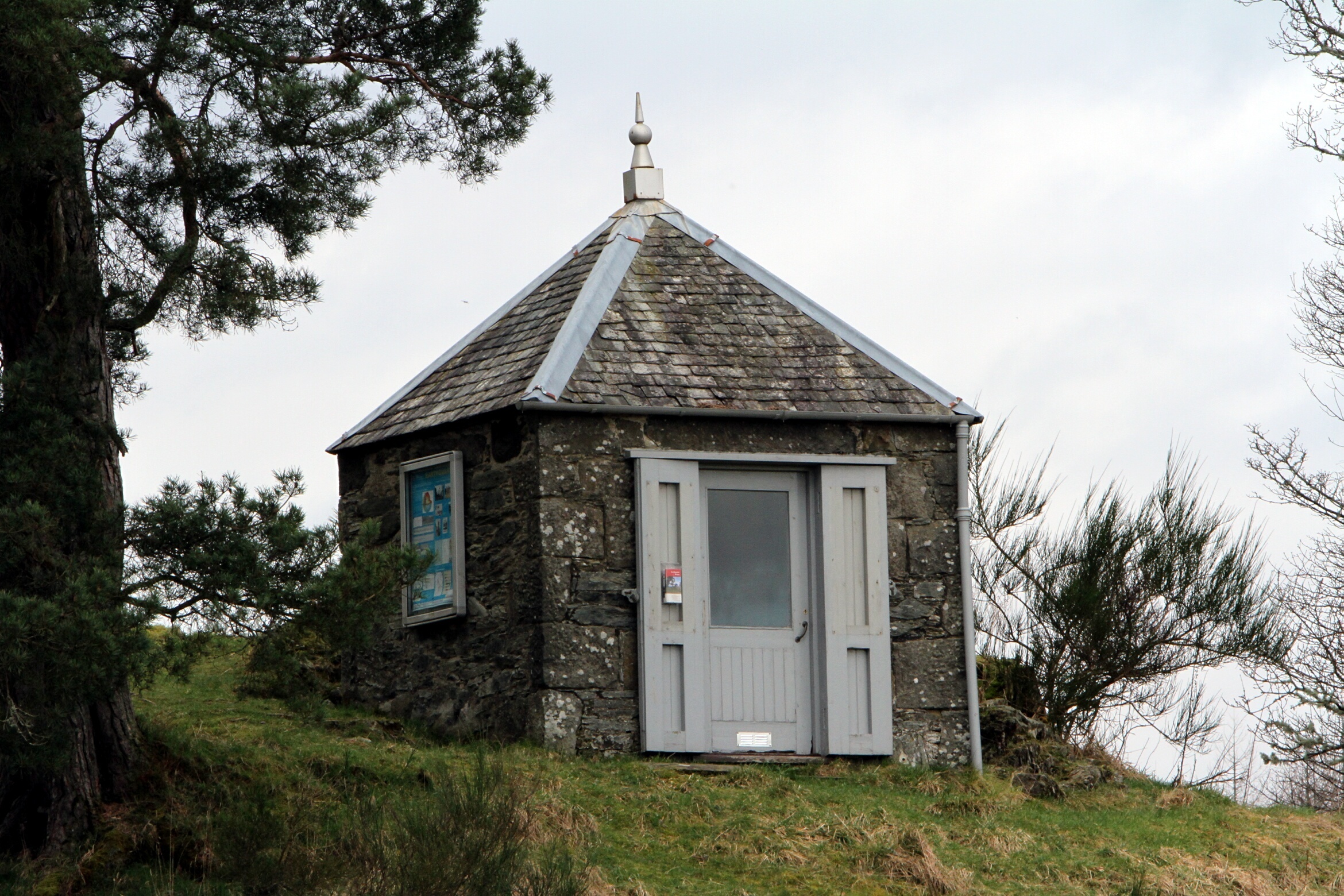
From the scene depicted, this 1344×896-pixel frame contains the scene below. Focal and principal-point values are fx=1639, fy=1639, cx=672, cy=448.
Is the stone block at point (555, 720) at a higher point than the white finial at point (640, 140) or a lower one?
lower

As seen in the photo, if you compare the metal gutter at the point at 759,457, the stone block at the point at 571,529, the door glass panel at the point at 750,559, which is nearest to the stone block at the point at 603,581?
the stone block at the point at 571,529

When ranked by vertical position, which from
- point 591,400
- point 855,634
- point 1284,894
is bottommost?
point 1284,894

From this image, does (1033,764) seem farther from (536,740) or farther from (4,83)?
(4,83)

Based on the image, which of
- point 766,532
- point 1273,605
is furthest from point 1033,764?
point 1273,605

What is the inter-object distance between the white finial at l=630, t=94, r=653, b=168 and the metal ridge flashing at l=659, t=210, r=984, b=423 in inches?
19.7

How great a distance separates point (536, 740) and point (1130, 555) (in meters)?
6.26

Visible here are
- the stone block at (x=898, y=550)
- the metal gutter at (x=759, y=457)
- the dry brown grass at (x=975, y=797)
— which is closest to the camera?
the dry brown grass at (x=975, y=797)

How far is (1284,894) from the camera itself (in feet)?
31.2

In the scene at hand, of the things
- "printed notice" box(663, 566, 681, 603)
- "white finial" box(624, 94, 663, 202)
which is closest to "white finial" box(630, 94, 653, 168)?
"white finial" box(624, 94, 663, 202)

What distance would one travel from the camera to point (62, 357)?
873cm

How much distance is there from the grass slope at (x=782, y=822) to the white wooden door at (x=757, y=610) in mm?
398

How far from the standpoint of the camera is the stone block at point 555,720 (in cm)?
1066

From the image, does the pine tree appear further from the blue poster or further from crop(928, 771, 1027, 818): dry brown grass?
crop(928, 771, 1027, 818): dry brown grass

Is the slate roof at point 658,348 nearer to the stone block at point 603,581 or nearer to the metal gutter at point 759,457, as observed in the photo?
the metal gutter at point 759,457
